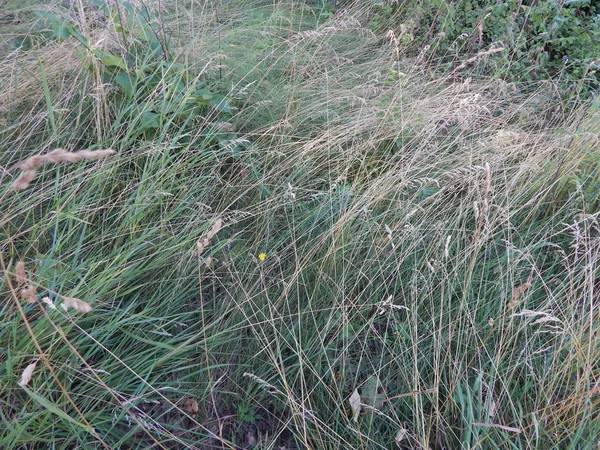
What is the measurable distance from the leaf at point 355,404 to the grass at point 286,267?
2 centimetres

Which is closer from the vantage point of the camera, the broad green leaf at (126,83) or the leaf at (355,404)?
the leaf at (355,404)

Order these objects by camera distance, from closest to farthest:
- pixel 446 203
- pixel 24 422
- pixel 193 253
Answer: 1. pixel 24 422
2. pixel 193 253
3. pixel 446 203

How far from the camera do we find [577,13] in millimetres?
3623

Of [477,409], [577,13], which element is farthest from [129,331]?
[577,13]

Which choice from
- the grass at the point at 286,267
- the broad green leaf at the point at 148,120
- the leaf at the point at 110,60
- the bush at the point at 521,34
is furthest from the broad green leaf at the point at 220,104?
the bush at the point at 521,34

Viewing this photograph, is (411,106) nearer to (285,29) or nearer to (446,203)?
(446,203)

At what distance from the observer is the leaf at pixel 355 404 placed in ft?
5.37

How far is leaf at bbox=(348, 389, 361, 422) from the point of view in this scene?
1.64m

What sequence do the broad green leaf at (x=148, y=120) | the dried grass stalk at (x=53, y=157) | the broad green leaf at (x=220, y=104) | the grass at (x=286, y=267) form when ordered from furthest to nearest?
the broad green leaf at (x=220, y=104) → the broad green leaf at (x=148, y=120) → the grass at (x=286, y=267) → the dried grass stalk at (x=53, y=157)

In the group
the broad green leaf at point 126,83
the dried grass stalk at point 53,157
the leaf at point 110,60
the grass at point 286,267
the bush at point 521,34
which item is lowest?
the grass at point 286,267

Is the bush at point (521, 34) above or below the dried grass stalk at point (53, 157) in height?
below

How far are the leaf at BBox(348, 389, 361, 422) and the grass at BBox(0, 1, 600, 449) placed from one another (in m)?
0.02

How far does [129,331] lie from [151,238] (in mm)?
379

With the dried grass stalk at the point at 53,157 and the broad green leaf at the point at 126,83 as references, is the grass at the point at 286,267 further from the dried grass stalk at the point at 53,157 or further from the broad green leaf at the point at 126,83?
the dried grass stalk at the point at 53,157
